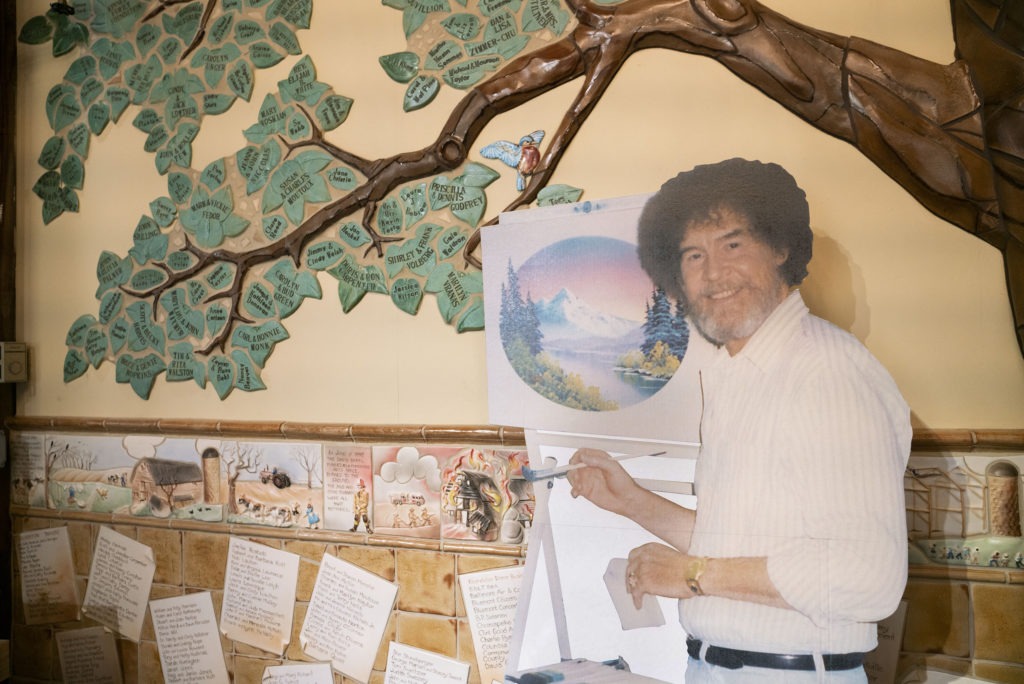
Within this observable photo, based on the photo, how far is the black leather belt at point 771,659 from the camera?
1.23m

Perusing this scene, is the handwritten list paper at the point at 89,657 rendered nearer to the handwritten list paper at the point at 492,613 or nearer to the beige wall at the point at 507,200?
the beige wall at the point at 507,200

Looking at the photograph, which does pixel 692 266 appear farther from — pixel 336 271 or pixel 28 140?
pixel 28 140

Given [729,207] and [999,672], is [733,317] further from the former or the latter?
[999,672]

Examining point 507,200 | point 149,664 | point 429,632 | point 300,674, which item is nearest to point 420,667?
point 429,632

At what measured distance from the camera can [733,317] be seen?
1349 mm

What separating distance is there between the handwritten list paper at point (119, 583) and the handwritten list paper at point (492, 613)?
855 mm

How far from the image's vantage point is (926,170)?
4.35 ft

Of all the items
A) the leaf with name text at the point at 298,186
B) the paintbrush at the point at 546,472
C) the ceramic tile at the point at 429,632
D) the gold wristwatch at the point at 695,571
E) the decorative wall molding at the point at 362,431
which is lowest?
the ceramic tile at the point at 429,632

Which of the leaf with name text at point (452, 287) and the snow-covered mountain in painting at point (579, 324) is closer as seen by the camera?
the snow-covered mountain in painting at point (579, 324)

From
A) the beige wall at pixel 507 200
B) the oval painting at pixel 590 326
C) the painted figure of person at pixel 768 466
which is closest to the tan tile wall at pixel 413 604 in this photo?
the painted figure of person at pixel 768 466

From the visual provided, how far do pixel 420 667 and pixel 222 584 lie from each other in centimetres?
54

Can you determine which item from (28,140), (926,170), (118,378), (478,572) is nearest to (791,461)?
(926,170)

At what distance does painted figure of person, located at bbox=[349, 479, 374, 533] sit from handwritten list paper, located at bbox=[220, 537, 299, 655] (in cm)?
Result: 18

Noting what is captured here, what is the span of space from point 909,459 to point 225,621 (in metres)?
1.48
